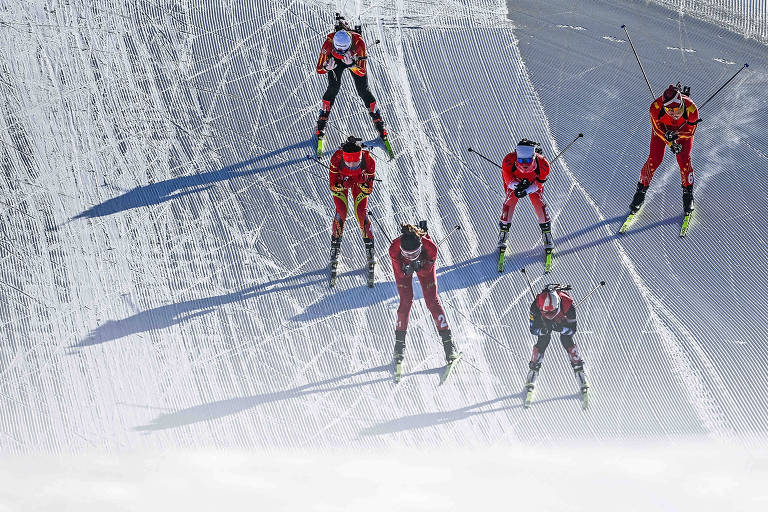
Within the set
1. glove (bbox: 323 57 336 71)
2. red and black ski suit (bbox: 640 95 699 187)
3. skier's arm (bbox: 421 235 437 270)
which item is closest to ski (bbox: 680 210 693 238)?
red and black ski suit (bbox: 640 95 699 187)

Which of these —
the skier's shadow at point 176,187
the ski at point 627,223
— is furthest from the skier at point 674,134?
the skier's shadow at point 176,187

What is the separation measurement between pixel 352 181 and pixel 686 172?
146 inches

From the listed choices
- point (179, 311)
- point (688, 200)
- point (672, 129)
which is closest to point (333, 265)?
point (179, 311)

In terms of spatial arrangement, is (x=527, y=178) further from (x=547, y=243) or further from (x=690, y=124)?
(x=690, y=124)

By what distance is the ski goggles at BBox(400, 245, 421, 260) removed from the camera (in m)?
9.98

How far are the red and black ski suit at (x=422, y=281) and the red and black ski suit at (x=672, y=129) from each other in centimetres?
308

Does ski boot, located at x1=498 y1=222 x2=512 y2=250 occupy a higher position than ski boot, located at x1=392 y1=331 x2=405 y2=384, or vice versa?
ski boot, located at x1=498 y1=222 x2=512 y2=250

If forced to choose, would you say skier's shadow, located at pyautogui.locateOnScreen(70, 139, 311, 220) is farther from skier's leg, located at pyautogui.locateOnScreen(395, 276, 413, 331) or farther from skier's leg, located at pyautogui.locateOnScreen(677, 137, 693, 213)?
skier's leg, located at pyautogui.locateOnScreen(677, 137, 693, 213)

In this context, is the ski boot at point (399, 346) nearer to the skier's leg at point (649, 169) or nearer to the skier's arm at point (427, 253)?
the skier's arm at point (427, 253)

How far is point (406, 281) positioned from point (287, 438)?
1.87 metres

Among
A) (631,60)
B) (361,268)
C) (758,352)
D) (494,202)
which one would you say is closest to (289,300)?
(361,268)

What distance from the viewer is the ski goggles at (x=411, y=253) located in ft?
32.8

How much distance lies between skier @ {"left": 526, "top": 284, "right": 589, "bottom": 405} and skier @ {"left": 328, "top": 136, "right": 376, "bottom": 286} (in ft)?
7.30

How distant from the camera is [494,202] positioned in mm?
12344
